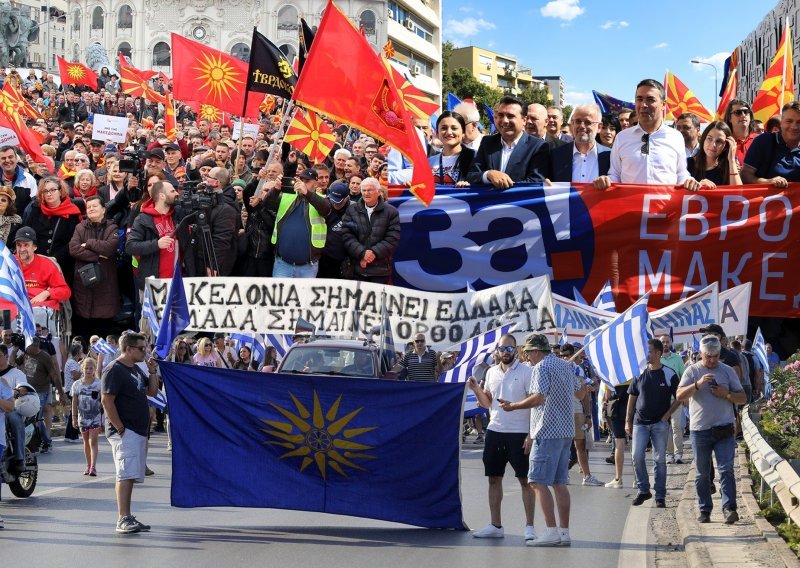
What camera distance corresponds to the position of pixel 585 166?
14.7 metres

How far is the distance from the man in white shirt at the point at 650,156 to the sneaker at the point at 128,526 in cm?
536

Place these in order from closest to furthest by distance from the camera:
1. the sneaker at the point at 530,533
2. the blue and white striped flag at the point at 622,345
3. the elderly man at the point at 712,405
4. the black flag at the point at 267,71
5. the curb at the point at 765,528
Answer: the curb at the point at 765,528
the sneaker at the point at 530,533
the blue and white striped flag at the point at 622,345
the elderly man at the point at 712,405
the black flag at the point at 267,71

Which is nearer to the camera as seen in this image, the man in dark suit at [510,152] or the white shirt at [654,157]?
the white shirt at [654,157]

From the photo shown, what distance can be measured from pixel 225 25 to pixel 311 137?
3707 inches

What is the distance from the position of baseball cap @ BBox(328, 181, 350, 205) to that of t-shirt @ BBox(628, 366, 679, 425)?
4351mm

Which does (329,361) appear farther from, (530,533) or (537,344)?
(530,533)

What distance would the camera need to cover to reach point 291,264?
17.2m

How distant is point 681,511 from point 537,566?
3.89 metres

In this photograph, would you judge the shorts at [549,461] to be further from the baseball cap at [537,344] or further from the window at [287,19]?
the window at [287,19]

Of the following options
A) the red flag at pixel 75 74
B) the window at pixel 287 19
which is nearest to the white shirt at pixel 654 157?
the red flag at pixel 75 74

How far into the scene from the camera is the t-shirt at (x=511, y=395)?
12.1 m

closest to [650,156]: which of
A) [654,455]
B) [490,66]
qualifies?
[654,455]

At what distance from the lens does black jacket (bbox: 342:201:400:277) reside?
14.3 meters

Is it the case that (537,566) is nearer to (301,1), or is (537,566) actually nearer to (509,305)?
(509,305)
